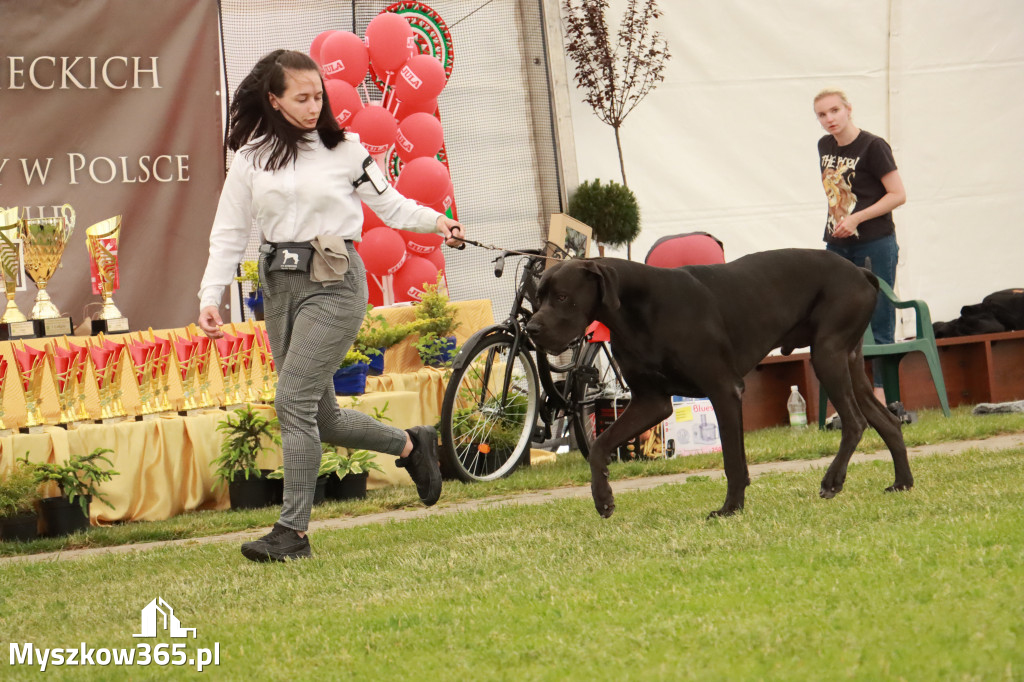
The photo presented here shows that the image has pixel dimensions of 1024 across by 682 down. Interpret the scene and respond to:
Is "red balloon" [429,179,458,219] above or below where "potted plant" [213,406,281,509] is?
above

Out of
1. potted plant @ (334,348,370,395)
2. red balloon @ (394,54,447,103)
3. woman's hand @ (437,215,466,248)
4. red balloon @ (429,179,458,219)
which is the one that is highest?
red balloon @ (394,54,447,103)

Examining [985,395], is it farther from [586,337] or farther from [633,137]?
[586,337]

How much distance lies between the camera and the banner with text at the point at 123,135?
283 inches

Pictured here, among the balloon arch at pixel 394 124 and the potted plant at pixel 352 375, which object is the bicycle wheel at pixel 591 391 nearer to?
the potted plant at pixel 352 375

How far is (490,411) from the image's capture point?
19.9 ft

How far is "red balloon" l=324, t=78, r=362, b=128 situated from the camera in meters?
7.16

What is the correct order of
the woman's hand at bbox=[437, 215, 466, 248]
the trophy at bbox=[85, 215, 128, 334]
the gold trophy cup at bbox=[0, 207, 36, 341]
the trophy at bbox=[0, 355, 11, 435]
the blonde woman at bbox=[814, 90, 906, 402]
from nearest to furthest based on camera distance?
1. the woman's hand at bbox=[437, 215, 466, 248]
2. the trophy at bbox=[0, 355, 11, 435]
3. the gold trophy cup at bbox=[0, 207, 36, 341]
4. the trophy at bbox=[85, 215, 128, 334]
5. the blonde woman at bbox=[814, 90, 906, 402]

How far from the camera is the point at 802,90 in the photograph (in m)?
9.50

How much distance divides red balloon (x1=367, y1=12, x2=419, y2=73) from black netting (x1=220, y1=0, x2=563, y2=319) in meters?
0.85

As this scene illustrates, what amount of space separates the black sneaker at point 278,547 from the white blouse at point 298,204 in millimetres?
825

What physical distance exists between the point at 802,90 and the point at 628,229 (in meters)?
2.32

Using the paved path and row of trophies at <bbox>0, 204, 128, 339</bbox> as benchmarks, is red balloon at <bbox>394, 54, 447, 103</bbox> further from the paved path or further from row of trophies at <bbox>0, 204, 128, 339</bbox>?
the paved path

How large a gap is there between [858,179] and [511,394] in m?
2.59

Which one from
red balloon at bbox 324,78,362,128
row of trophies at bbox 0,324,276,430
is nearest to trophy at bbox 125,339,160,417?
row of trophies at bbox 0,324,276,430
